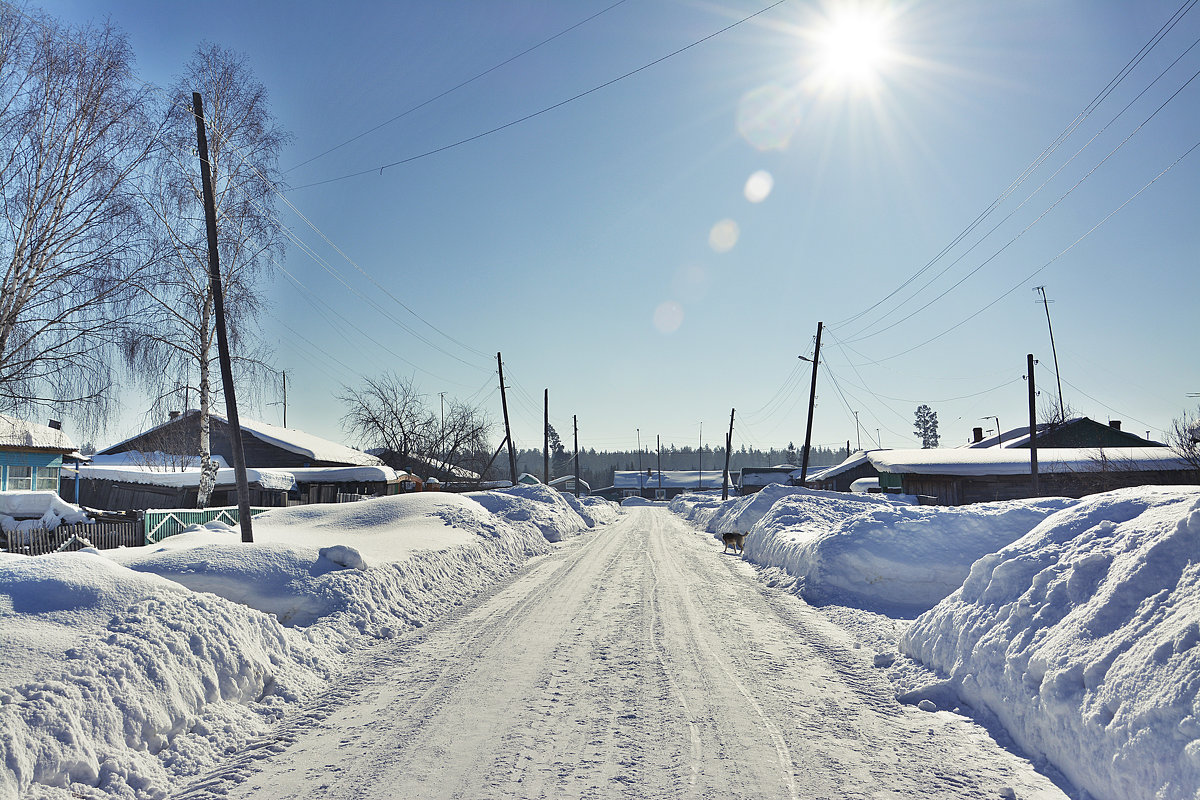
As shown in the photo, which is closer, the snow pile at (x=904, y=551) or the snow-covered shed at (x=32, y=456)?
the snow pile at (x=904, y=551)

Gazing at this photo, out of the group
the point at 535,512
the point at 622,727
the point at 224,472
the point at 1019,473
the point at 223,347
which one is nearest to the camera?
the point at 622,727

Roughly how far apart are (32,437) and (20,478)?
226 centimetres

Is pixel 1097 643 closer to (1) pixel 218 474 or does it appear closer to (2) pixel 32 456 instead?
(2) pixel 32 456

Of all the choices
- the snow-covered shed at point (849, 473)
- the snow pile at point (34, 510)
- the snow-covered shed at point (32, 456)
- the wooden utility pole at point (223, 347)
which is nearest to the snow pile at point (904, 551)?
the wooden utility pole at point (223, 347)

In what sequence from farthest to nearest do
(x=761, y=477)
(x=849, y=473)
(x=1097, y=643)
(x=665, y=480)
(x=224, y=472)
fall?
(x=665, y=480), (x=761, y=477), (x=849, y=473), (x=224, y=472), (x=1097, y=643)

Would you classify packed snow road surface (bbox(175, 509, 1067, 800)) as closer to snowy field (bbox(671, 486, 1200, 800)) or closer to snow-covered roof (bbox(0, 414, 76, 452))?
snowy field (bbox(671, 486, 1200, 800))

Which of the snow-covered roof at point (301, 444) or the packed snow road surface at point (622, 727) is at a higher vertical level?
the snow-covered roof at point (301, 444)

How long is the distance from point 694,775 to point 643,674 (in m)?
2.40

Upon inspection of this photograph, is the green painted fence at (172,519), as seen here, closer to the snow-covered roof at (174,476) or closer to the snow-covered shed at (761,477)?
the snow-covered roof at (174,476)

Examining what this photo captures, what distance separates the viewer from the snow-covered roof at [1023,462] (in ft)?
106

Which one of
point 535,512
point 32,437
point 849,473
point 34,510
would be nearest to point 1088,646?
point 34,510

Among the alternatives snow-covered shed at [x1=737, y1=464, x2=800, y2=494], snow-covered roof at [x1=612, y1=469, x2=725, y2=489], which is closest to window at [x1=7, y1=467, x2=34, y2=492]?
snow-covered shed at [x1=737, y1=464, x2=800, y2=494]

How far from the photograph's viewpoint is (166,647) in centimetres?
574

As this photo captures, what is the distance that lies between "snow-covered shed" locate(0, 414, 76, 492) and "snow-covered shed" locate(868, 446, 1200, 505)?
129ft
